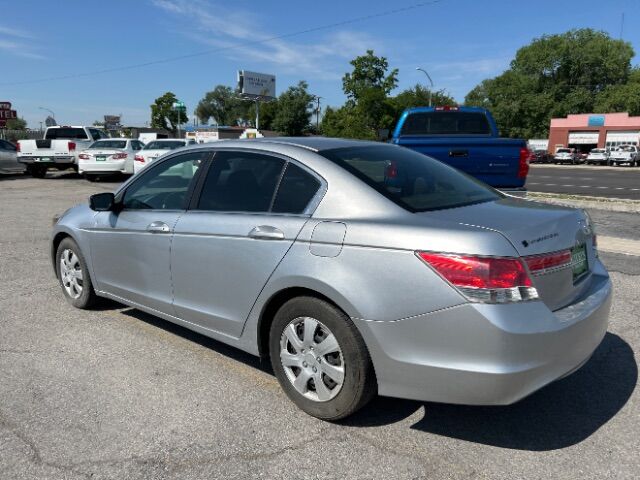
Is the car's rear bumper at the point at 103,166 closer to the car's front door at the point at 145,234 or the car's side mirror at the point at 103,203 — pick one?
the car's front door at the point at 145,234

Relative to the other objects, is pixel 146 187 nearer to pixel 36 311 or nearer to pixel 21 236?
pixel 36 311

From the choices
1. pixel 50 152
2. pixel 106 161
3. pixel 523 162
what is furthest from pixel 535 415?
pixel 50 152

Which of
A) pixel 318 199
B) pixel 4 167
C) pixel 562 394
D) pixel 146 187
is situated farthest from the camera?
pixel 4 167

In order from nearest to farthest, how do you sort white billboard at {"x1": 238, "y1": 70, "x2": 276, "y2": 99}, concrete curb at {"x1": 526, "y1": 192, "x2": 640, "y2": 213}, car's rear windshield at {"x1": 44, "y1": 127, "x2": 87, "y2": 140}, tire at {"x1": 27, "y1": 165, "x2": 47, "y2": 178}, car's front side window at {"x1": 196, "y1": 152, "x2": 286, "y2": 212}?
car's front side window at {"x1": 196, "y1": 152, "x2": 286, "y2": 212}, concrete curb at {"x1": 526, "y1": 192, "x2": 640, "y2": 213}, tire at {"x1": 27, "y1": 165, "x2": 47, "y2": 178}, car's rear windshield at {"x1": 44, "y1": 127, "x2": 87, "y2": 140}, white billboard at {"x1": 238, "y1": 70, "x2": 276, "y2": 99}

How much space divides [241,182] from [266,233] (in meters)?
0.55

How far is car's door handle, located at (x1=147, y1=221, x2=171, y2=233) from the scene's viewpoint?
373 cm

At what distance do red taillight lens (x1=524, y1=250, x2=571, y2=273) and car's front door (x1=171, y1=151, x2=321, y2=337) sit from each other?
1.20 m

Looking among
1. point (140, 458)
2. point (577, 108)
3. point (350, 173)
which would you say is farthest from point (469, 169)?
point (577, 108)

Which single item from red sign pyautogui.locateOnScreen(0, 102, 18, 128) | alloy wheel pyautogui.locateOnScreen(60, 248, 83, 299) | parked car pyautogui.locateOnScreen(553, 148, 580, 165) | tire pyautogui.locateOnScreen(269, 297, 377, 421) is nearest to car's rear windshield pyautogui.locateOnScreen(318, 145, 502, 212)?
tire pyautogui.locateOnScreen(269, 297, 377, 421)

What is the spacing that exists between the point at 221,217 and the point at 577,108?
3503 inches

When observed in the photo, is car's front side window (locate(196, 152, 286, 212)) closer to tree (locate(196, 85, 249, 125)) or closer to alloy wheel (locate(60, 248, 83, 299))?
alloy wheel (locate(60, 248, 83, 299))

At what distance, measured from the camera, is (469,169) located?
26.1 feet

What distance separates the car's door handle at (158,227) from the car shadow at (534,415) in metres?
1.81

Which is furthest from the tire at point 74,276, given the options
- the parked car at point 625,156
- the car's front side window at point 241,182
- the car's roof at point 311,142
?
the parked car at point 625,156
